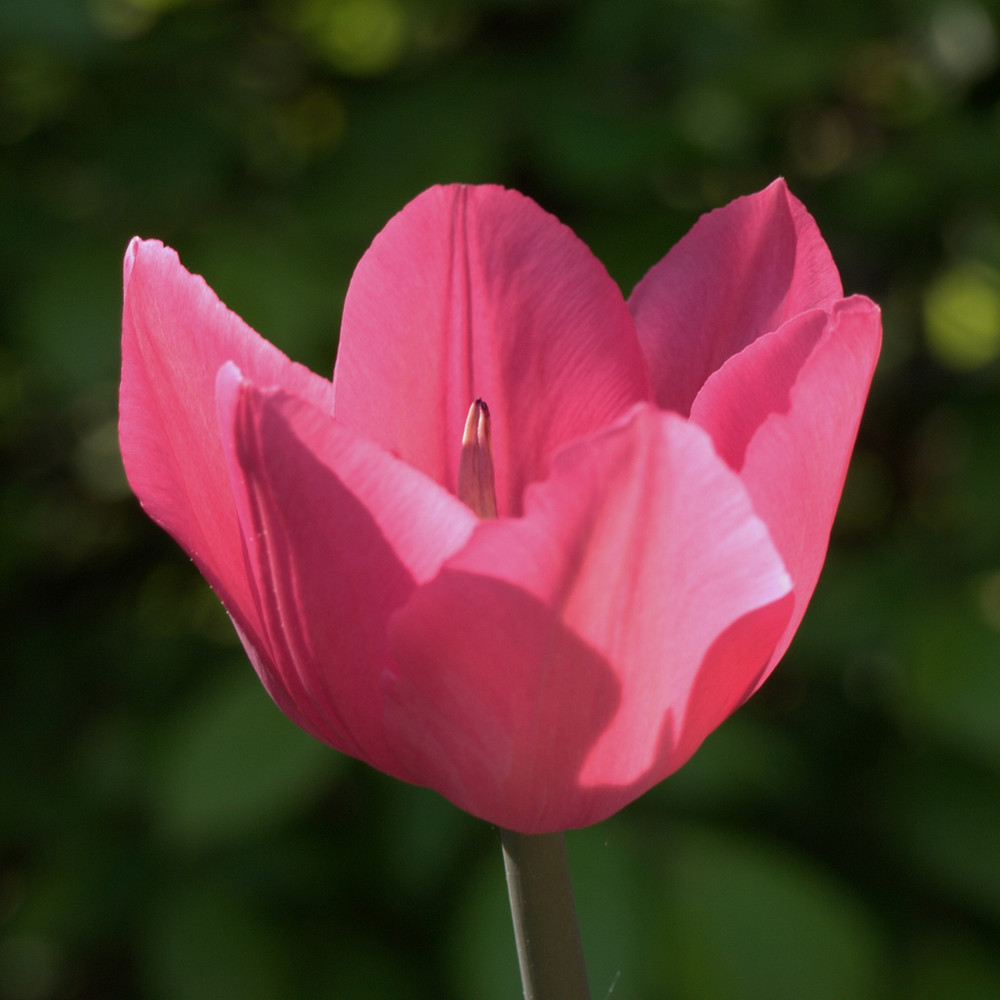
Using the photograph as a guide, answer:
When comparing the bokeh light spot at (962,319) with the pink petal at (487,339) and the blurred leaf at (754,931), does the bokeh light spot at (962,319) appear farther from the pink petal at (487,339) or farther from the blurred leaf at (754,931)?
the pink petal at (487,339)

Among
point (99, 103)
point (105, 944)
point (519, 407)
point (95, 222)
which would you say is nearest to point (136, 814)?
point (105, 944)

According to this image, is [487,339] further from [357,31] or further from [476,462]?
[357,31]

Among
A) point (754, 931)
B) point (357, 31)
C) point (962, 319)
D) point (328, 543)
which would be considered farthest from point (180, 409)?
point (962, 319)

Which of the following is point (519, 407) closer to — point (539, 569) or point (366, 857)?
point (539, 569)

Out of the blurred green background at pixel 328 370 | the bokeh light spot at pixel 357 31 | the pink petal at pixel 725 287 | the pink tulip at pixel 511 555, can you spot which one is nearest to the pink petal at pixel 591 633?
the pink tulip at pixel 511 555

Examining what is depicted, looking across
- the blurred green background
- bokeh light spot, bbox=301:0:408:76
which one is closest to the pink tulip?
the blurred green background
